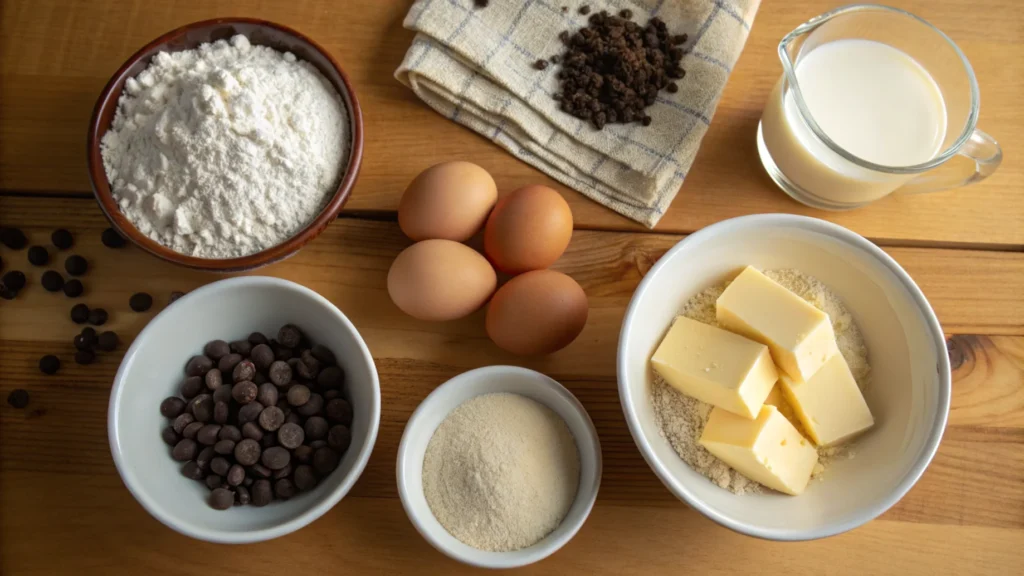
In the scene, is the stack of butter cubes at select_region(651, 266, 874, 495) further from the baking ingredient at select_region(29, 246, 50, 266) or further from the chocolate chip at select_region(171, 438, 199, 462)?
the baking ingredient at select_region(29, 246, 50, 266)

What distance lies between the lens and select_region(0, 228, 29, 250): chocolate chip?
4.03 feet

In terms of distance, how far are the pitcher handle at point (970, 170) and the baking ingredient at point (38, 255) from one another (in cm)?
146

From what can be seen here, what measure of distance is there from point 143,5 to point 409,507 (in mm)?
1029

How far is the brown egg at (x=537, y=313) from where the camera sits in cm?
110

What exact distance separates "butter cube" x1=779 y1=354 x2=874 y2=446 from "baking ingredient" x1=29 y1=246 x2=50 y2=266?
1224mm

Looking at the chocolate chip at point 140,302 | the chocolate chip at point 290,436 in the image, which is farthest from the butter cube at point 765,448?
the chocolate chip at point 140,302

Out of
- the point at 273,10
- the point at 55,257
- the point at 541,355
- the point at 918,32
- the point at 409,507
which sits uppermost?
the point at 918,32

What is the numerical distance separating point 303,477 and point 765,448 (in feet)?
2.15

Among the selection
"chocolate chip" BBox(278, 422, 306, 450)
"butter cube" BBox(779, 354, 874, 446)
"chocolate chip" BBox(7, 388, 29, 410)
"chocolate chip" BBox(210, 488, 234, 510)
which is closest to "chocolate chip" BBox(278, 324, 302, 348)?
"chocolate chip" BBox(278, 422, 306, 450)

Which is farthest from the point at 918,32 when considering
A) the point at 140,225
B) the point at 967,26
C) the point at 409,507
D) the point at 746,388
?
the point at 140,225

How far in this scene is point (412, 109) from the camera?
1.31 meters

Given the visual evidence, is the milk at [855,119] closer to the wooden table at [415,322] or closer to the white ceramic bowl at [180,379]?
the wooden table at [415,322]

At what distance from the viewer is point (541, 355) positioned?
1186 millimetres

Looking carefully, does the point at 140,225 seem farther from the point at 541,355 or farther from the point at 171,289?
the point at 541,355
